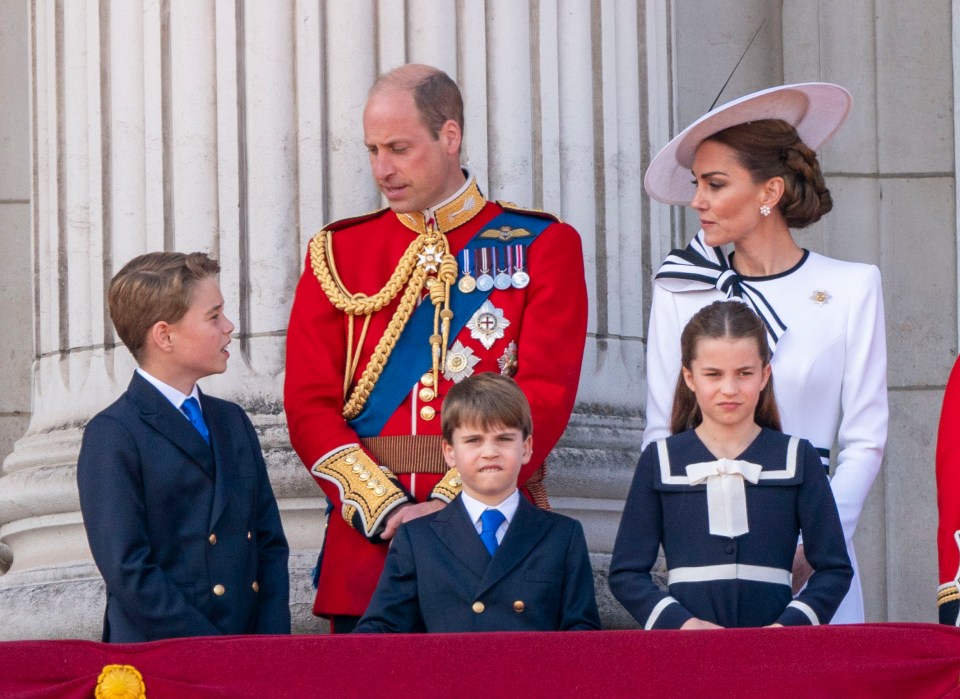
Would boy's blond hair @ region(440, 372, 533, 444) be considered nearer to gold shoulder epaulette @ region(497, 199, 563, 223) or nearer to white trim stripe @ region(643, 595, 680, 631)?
white trim stripe @ region(643, 595, 680, 631)

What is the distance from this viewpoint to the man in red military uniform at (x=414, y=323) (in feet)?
15.1

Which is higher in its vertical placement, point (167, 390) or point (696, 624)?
point (167, 390)

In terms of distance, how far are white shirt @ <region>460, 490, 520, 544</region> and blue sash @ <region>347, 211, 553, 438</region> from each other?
20.9 inches

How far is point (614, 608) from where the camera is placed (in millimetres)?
5273

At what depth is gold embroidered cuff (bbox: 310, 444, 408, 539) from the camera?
4461 millimetres

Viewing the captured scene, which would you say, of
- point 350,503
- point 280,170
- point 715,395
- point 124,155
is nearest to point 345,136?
point 280,170

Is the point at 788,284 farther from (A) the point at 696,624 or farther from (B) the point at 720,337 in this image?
(A) the point at 696,624

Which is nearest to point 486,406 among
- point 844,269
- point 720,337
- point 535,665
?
point 720,337

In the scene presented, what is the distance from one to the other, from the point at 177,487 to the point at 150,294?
1.52ft

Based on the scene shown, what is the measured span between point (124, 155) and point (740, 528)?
2475 mm

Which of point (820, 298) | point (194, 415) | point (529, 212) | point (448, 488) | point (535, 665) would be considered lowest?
point (535, 665)

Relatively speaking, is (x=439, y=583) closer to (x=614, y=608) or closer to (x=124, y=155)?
(x=614, y=608)

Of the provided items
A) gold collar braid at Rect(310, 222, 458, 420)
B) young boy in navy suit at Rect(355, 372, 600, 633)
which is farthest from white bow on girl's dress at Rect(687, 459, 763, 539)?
gold collar braid at Rect(310, 222, 458, 420)

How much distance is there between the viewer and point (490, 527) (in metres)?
4.18
